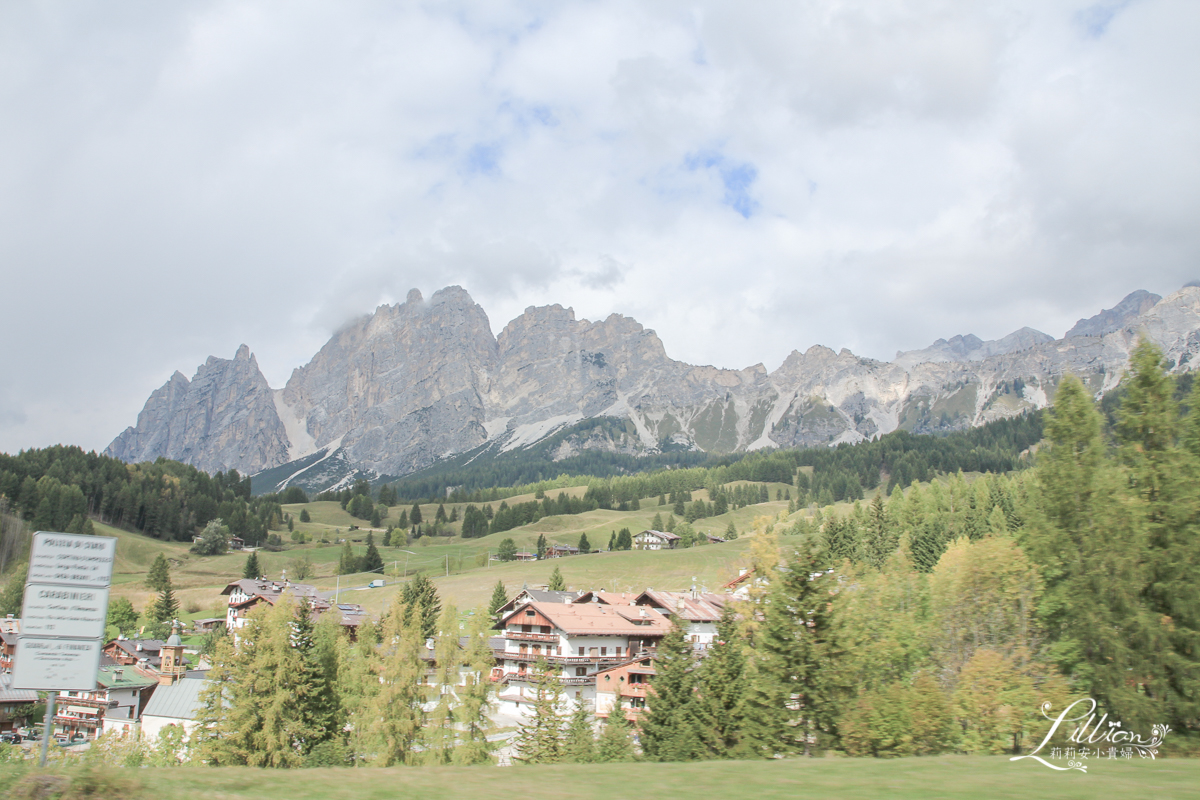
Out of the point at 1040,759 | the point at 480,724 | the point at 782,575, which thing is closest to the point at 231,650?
the point at 480,724

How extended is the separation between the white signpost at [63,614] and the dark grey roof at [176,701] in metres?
52.7

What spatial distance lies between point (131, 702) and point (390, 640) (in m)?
42.9

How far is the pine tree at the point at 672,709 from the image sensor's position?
34.2 m

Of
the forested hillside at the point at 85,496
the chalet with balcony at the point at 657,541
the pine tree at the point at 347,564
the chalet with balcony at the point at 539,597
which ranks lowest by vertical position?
the chalet with balcony at the point at 539,597

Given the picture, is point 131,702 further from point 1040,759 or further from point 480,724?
point 1040,759

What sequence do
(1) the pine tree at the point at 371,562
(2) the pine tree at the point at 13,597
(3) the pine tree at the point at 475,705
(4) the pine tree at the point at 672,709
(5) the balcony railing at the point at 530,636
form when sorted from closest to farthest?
(4) the pine tree at the point at 672,709 < (3) the pine tree at the point at 475,705 < (5) the balcony railing at the point at 530,636 < (2) the pine tree at the point at 13,597 < (1) the pine tree at the point at 371,562

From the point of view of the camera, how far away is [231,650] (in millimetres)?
45812

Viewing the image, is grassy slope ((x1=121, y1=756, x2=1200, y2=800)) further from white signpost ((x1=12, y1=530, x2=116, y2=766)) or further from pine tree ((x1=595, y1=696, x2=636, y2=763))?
pine tree ((x1=595, y1=696, x2=636, y2=763))

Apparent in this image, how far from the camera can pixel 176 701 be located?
62.9m

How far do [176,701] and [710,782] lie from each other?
204ft

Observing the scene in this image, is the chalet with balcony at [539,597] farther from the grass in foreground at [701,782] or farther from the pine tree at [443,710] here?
the grass in foreground at [701,782]

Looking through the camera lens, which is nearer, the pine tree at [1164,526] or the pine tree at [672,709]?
the pine tree at [1164,526]

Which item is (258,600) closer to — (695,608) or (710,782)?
(695,608)

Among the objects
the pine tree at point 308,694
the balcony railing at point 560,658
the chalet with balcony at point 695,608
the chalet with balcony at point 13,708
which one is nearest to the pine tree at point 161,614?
the chalet with balcony at point 13,708
